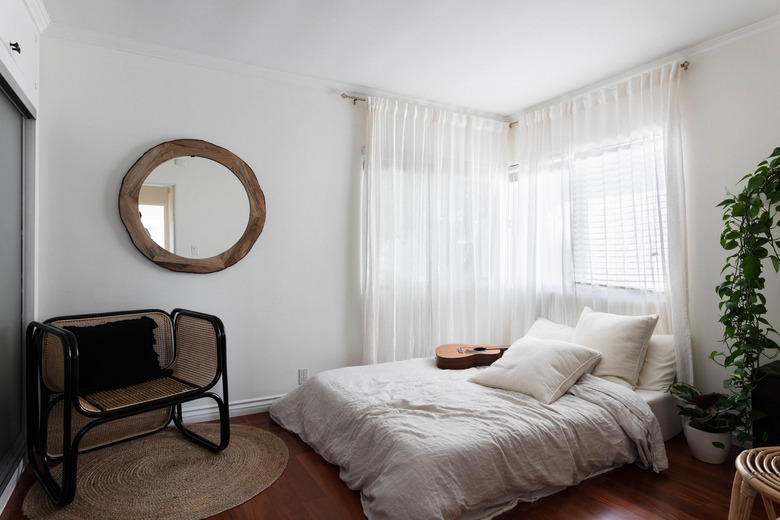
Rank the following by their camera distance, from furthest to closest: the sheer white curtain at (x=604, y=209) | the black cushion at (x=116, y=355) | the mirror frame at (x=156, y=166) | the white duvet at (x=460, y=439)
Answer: the sheer white curtain at (x=604, y=209) < the mirror frame at (x=156, y=166) < the black cushion at (x=116, y=355) < the white duvet at (x=460, y=439)

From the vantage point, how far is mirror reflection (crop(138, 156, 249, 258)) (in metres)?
2.91

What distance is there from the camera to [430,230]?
3871 millimetres

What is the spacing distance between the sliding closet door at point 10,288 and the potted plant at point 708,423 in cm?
350

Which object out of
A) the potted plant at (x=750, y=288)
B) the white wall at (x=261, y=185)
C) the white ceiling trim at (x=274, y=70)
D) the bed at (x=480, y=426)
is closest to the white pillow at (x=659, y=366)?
the bed at (x=480, y=426)

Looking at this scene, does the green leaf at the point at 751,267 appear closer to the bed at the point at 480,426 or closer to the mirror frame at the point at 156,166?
the bed at the point at 480,426

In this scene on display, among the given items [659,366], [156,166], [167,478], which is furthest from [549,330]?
[156,166]

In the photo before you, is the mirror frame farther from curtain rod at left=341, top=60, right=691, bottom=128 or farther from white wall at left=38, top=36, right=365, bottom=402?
curtain rod at left=341, top=60, right=691, bottom=128

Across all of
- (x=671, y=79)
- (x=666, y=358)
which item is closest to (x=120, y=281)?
(x=666, y=358)

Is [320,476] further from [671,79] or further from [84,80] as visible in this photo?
[671,79]

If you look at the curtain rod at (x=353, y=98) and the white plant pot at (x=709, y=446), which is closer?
the white plant pot at (x=709, y=446)

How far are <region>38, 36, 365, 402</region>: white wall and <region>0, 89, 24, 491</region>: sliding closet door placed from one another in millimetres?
241

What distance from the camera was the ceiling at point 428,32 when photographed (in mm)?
2436

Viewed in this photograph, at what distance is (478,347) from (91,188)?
2.82m

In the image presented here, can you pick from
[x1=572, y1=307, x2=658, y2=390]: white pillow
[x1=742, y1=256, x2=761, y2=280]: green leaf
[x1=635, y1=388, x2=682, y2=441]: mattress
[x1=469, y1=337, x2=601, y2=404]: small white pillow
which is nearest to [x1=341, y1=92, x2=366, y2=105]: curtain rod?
[x1=469, y1=337, x2=601, y2=404]: small white pillow
